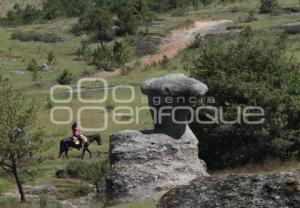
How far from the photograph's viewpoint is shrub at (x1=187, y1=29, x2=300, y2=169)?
2655 cm

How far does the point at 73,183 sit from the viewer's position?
31141mm

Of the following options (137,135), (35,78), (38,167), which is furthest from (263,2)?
(137,135)

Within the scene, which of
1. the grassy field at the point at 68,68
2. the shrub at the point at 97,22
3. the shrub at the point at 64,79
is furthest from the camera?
the shrub at the point at 97,22

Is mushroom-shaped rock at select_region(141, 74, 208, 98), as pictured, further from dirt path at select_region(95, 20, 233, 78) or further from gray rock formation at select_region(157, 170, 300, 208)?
dirt path at select_region(95, 20, 233, 78)

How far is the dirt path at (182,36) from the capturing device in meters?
71.2

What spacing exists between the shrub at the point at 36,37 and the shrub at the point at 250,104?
5686cm

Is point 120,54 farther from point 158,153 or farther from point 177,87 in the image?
point 158,153

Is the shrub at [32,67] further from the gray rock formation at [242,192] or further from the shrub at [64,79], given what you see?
the gray rock formation at [242,192]

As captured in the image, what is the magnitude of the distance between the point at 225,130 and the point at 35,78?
36.7 meters

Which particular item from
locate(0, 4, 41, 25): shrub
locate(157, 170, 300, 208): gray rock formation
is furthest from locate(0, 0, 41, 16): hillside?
locate(157, 170, 300, 208): gray rock formation

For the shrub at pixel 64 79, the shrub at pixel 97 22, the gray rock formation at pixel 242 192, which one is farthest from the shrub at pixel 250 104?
the shrub at pixel 97 22

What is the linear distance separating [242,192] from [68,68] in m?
56.1

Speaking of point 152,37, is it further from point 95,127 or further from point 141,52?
point 95,127

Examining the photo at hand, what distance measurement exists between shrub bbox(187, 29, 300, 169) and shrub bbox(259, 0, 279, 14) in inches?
2151
